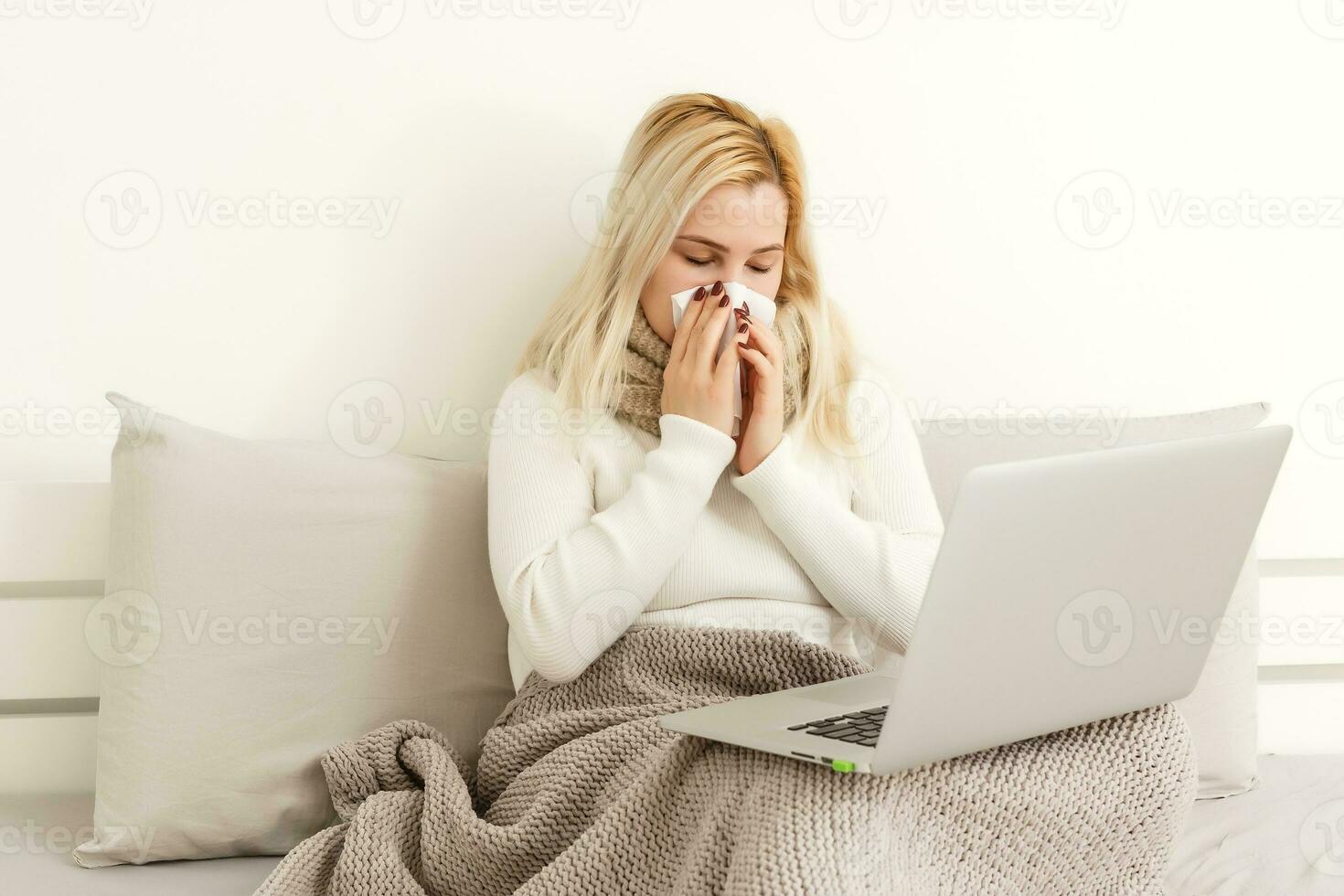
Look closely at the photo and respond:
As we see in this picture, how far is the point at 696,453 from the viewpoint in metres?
Answer: 1.37

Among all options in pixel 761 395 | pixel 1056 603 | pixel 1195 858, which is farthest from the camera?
pixel 761 395

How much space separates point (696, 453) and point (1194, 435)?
0.66 metres

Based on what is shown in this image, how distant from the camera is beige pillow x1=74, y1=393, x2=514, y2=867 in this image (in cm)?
132

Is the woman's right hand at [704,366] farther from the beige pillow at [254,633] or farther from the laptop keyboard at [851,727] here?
the laptop keyboard at [851,727]

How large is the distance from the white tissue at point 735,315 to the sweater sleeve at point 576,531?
0.10 m

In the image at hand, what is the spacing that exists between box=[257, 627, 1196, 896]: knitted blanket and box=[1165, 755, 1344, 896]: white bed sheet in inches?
10.2

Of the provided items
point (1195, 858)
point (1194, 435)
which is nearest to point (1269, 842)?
point (1195, 858)

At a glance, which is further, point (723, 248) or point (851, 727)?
point (723, 248)

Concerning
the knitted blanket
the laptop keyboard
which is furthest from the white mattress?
the laptop keyboard

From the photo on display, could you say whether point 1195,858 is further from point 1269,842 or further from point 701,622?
point 701,622

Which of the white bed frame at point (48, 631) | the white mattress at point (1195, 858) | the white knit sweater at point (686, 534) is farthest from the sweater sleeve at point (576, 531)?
the white bed frame at point (48, 631)

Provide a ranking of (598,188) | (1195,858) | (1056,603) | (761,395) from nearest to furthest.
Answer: (1056,603), (1195,858), (761,395), (598,188)

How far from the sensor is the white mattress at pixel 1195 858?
4.06ft

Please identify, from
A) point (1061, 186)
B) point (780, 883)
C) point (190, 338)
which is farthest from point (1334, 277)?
point (190, 338)
